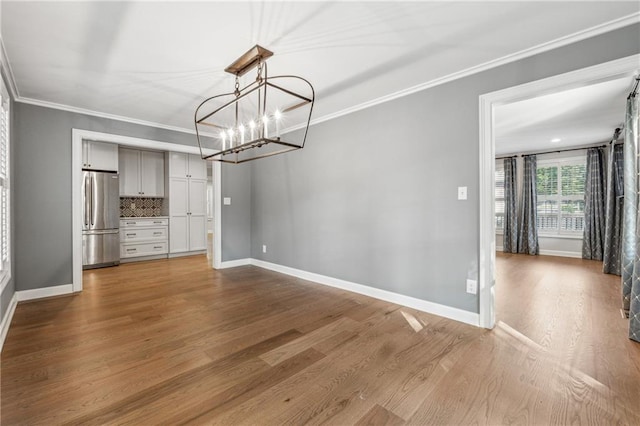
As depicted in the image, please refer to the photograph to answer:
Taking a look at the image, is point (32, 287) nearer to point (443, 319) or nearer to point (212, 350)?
point (212, 350)

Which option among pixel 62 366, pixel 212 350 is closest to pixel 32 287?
pixel 62 366

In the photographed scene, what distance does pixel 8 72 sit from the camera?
2.68m

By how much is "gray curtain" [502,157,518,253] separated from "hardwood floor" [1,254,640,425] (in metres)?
3.42

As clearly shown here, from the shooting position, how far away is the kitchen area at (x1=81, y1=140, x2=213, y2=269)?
5.18 metres

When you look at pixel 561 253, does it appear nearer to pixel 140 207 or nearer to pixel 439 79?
pixel 439 79

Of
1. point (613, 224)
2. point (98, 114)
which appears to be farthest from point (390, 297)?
point (98, 114)

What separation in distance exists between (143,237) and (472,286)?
235 inches

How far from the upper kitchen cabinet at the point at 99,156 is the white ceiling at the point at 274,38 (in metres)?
2.17

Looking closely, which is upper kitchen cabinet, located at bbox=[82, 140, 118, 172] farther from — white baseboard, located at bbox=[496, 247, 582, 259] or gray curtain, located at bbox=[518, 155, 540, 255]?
white baseboard, located at bbox=[496, 247, 582, 259]

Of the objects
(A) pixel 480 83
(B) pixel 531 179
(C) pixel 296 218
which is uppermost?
(A) pixel 480 83

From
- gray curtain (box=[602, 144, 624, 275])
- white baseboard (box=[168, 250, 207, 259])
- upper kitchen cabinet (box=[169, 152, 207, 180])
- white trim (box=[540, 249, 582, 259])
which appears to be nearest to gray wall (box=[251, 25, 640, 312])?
upper kitchen cabinet (box=[169, 152, 207, 180])

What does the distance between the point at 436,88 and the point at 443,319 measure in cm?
229

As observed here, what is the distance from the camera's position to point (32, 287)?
136 inches

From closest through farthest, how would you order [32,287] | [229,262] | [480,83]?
[480,83] < [32,287] < [229,262]
